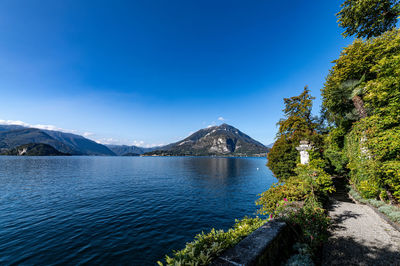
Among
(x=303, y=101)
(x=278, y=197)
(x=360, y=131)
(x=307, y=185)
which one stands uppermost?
(x=303, y=101)

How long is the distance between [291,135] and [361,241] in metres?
16.3

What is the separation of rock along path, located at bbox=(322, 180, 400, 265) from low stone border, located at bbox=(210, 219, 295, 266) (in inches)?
58.8

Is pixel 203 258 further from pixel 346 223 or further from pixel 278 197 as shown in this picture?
pixel 346 223

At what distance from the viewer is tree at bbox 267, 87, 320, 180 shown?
19.0 m

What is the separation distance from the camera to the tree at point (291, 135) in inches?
749

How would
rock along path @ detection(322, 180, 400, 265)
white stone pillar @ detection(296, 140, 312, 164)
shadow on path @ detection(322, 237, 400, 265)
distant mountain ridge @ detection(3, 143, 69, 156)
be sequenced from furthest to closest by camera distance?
distant mountain ridge @ detection(3, 143, 69, 156), white stone pillar @ detection(296, 140, 312, 164), rock along path @ detection(322, 180, 400, 265), shadow on path @ detection(322, 237, 400, 265)

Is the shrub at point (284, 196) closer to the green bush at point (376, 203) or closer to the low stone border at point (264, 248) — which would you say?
the low stone border at point (264, 248)

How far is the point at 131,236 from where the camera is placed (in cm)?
972

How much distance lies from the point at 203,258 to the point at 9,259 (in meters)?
11.3

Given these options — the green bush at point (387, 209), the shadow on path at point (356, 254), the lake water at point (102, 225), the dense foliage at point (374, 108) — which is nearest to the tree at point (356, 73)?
the dense foliage at point (374, 108)

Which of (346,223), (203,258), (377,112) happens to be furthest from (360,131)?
(203,258)

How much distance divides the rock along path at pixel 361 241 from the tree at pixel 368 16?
516 inches

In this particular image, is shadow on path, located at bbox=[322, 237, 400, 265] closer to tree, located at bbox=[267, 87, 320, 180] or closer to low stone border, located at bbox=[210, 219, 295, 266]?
low stone border, located at bbox=[210, 219, 295, 266]

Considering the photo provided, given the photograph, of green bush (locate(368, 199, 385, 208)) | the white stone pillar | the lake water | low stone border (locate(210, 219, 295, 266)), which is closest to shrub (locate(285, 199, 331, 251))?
low stone border (locate(210, 219, 295, 266))
